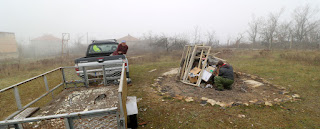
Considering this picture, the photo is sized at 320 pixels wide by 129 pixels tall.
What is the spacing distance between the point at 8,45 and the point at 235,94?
3739 cm

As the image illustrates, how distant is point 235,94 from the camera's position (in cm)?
482

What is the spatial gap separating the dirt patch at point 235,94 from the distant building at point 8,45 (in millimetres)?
33510

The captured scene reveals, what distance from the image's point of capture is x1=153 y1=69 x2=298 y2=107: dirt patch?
4.25m

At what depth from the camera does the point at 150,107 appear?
13.2 ft

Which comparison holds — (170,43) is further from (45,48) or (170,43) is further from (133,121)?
(45,48)

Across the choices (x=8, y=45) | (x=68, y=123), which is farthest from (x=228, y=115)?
(x=8, y=45)

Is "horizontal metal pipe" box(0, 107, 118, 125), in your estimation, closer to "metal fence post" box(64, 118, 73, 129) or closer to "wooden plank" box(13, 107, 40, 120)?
"metal fence post" box(64, 118, 73, 129)

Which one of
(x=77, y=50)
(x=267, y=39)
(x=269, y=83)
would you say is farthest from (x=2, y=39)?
(x=267, y=39)

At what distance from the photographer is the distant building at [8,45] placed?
24719 mm

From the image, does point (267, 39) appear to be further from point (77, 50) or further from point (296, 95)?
point (77, 50)

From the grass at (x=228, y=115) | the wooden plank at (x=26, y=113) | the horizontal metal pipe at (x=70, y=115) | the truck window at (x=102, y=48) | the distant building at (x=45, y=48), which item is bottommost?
the grass at (x=228, y=115)

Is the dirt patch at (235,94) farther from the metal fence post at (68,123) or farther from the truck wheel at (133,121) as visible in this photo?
the metal fence post at (68,123)

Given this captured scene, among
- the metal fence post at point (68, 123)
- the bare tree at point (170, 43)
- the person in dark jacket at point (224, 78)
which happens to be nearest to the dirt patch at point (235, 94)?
the person in dark jacket at point (224, 78)

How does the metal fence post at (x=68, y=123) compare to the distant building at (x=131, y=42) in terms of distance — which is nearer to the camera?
the metal fence post at (x=68, y=123)
